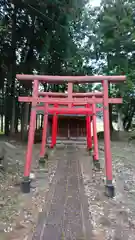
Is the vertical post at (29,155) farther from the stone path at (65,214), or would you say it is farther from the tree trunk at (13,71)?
the tree trunk at (13,71)

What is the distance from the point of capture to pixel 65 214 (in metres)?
3.58

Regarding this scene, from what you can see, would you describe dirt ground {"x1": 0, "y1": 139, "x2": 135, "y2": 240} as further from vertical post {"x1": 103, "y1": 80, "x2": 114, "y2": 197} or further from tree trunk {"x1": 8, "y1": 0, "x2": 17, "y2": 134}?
tree trunk {"x1": 8, "y1": 0, "x2": 17, "y2": 134}

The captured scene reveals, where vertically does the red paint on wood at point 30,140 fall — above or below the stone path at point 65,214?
above

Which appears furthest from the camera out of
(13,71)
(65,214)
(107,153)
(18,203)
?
(13,71)

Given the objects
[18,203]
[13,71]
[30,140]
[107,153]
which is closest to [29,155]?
[30,140]

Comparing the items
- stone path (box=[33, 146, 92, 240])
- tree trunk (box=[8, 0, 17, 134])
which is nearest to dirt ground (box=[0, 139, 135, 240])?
stone path (box=[33, 146, 92, 240])

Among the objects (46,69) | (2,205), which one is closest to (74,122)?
(46,69)

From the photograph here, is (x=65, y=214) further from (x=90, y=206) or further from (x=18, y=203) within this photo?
(x=18, y=203)

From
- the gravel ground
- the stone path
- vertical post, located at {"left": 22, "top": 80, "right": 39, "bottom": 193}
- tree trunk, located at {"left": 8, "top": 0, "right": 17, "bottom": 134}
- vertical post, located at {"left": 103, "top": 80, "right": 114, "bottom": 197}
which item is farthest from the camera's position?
tree trunk, located at {"left": 8, "top": 0, "right": 17, "bottom": 134}

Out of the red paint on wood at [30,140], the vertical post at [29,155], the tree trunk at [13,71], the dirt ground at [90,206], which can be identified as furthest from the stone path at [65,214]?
the tree trunk at [13,71]

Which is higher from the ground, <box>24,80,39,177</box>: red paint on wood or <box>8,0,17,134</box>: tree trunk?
<box>8,0,17,134</box>: tree trunk

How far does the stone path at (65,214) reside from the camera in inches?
116

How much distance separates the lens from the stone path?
9.66 feet

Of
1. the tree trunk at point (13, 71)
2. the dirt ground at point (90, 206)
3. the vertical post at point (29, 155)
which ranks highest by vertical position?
the tree trunk at point (13, 71)
